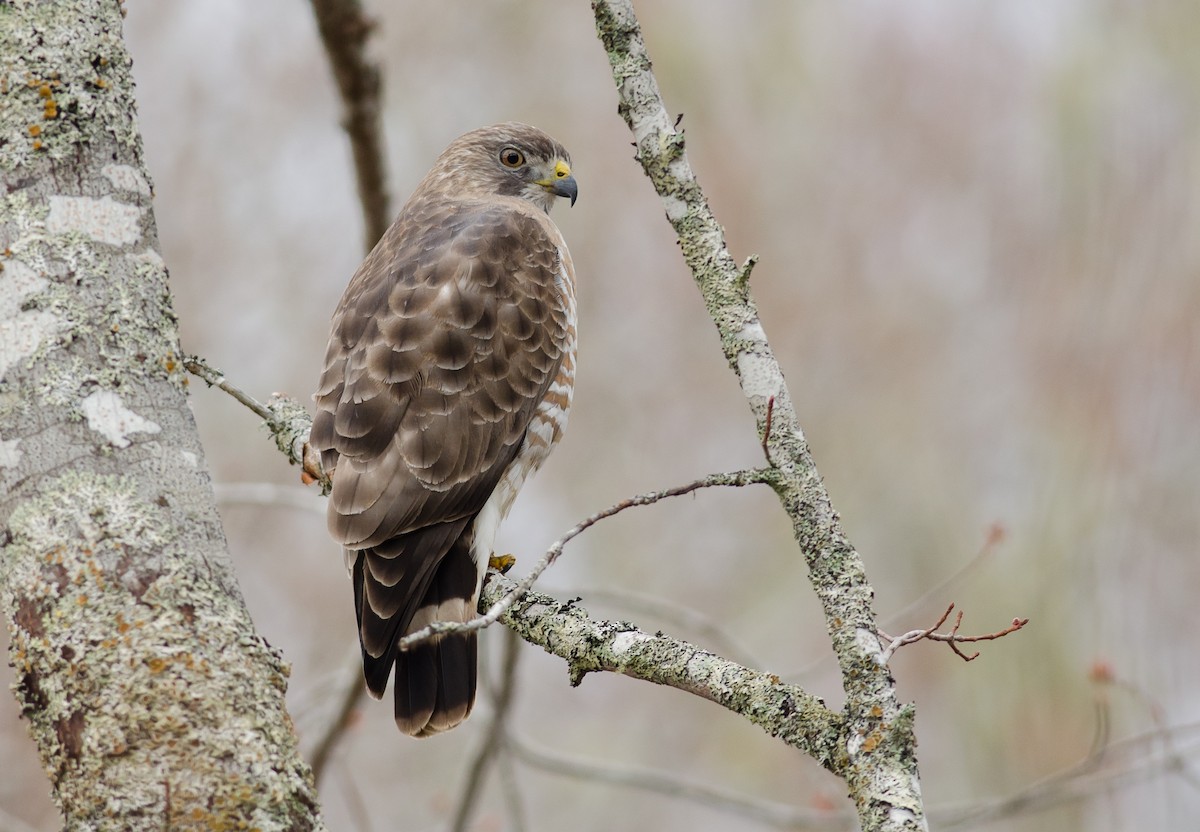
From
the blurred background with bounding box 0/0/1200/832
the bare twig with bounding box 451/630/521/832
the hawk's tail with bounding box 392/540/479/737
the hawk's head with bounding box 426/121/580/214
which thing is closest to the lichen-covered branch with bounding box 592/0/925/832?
the hawk's tail with bounding box 392/540/479/737

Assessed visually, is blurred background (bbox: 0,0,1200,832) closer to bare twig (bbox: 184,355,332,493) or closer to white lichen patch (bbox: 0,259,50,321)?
bare twig (bbox: 184,355,332,493)

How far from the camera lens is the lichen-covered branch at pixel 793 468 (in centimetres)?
195

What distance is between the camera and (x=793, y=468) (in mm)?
2328

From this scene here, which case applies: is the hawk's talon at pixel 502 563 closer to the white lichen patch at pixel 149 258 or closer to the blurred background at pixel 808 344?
the white lichen patch at pixel 149 258

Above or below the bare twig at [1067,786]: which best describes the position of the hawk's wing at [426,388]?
above

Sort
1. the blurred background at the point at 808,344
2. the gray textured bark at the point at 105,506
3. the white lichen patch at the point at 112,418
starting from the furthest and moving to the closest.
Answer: the blurred background at the point at 808,344 → the white lichen patch at the point at 112,418 → the gray textured bark at the point at 105,506

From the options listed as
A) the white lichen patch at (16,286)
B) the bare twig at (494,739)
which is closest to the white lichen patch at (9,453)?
the white lichen patch at (16,286)

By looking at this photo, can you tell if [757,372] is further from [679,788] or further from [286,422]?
[679,788]

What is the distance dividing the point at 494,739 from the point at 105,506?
8.61ft

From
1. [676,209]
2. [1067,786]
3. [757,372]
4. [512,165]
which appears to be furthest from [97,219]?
[1067,786]

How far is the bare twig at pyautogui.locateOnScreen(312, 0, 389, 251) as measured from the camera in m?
4.13

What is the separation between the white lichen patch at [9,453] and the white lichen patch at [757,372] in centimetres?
126

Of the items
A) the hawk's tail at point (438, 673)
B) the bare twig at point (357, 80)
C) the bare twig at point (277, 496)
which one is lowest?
the hawk's tail at point (438, 673)

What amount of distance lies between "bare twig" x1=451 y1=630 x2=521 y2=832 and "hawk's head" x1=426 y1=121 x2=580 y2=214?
1849 millimetres
